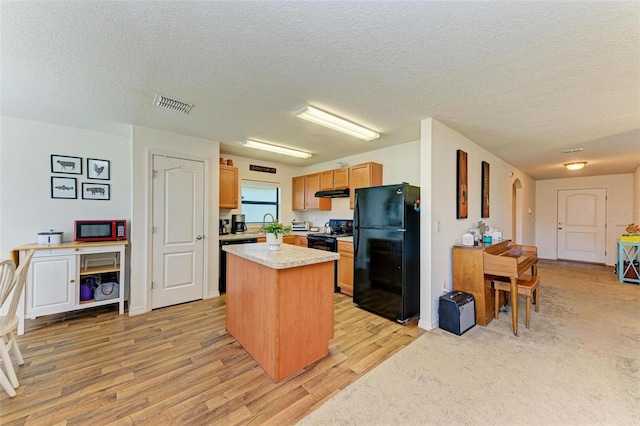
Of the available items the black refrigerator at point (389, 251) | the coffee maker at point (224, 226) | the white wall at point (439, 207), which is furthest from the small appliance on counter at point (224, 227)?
the white wall at point (439, 207)

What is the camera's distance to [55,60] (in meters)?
1.86

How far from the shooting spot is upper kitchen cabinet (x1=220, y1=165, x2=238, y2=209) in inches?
167

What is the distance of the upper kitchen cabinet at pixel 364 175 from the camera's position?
422cm

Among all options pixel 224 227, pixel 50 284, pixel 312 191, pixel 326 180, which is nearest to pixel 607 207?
pixel 326 180

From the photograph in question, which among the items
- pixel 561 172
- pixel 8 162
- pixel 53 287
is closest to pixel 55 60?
pixel 8 162

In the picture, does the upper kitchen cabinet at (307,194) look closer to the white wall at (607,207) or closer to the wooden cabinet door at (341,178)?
the wooden cabinet door at (341,178)

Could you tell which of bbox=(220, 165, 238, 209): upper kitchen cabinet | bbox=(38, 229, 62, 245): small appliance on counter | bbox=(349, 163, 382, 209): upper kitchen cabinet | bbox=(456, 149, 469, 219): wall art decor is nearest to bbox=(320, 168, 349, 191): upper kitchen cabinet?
bbox=(349, 163, 382, 209): upper kitchen cabinet

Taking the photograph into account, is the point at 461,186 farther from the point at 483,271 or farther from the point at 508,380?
the point at 508,380

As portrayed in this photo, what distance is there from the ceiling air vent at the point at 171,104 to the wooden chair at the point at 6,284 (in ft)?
5.77

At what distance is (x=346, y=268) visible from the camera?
4.00 metres

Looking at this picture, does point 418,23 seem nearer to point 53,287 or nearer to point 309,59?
point 309,59

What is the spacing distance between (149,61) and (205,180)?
7.05 ft

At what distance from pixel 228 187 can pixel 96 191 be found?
1761 mm

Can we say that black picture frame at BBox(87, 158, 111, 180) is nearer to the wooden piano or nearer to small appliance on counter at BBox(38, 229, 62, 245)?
small appliance on counter at BBox(38, 229, 62, 245)
